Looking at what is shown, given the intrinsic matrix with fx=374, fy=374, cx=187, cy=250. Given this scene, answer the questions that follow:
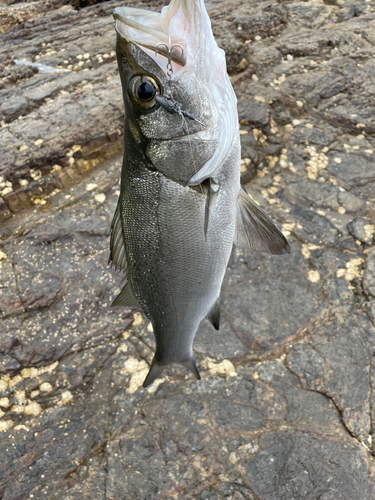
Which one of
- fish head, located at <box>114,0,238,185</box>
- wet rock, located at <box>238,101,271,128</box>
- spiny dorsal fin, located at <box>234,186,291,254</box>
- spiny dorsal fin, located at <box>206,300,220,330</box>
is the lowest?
spiny dorsal fin, located at <box>206,300,220,330</box>

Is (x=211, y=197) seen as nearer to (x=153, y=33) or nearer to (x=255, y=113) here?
(x=153, y=33)

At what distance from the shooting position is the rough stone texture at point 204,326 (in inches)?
93.8

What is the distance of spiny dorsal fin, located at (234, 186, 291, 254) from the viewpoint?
1834 mm

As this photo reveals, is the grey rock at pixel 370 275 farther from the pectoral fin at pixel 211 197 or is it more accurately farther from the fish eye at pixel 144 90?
the fish eye at pixel 144 90

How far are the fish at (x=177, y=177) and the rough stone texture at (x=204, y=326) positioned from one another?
91 centimetres

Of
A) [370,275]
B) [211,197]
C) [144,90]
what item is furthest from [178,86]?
[370,275]

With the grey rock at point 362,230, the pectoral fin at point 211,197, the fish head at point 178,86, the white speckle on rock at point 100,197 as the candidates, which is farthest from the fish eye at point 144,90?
the grey rock at point 362,230

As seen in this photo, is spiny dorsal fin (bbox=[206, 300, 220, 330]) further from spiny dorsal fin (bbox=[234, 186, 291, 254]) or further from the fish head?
the fish head

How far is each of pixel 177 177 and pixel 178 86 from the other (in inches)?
13.4

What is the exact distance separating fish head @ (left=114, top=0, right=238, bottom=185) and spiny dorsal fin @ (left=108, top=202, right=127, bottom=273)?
35 cm

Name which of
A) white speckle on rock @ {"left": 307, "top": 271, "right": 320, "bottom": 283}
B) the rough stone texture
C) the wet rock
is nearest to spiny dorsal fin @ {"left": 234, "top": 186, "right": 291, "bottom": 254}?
the rough stone texture

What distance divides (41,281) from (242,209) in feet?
6.37

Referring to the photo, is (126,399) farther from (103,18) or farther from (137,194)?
(103,18)

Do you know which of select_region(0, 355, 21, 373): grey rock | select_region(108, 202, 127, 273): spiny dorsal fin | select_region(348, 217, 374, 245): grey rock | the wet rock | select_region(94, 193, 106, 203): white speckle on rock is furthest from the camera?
the wet rock
